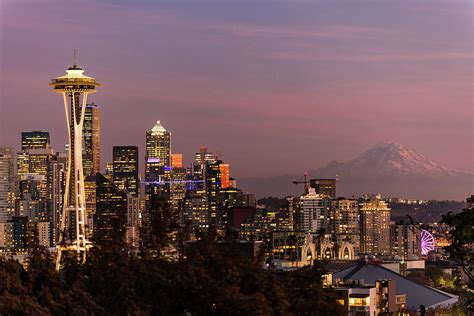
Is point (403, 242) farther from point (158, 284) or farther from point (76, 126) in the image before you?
point (158, 284)

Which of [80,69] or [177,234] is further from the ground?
[80,69]

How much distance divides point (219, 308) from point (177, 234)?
17.7 ft

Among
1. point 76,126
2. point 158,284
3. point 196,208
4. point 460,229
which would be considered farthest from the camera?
point 196,208

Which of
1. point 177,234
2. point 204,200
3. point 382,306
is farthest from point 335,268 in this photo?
point 204,200

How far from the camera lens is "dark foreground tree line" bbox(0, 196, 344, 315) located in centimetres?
3031

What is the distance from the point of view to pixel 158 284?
31.6 meters

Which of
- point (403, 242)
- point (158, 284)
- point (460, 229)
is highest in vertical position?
point (460, 229)

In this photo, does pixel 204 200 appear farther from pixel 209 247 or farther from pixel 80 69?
pixel 209 247

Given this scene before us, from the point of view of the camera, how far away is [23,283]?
33.9 meters

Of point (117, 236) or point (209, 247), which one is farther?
point (117, 236)

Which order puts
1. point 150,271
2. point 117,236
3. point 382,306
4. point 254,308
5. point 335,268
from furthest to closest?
point 335,268
point 382,306
point 117,236
point 150,271
point 254,308

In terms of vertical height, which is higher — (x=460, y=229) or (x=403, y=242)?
(x=460, y=229)

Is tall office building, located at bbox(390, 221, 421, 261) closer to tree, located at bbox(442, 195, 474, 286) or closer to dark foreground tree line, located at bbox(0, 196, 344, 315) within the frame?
dark foreground tree line, located at bbox(0, 196, 344, 315)

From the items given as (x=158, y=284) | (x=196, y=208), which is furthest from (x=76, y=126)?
(x=196, y=208)
